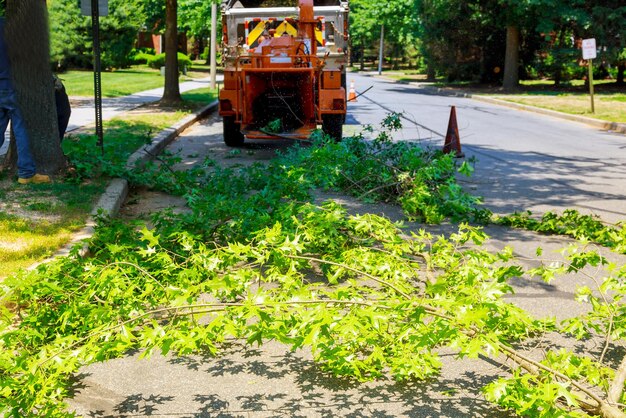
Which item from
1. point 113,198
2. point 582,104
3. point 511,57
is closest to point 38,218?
point 113,198

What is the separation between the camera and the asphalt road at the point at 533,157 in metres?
9.01

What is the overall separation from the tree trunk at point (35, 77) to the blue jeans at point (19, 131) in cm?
9

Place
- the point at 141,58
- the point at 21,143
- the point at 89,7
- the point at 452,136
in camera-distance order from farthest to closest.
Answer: the point at 141,58 → the point at 452,136 → the point at 89,7 → the point at 21,143

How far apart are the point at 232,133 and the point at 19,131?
5.59 metres

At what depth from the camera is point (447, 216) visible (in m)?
7.80

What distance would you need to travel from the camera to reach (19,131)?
8328 millimetres

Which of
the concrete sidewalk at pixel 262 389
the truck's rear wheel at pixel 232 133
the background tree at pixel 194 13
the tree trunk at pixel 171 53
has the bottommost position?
the concrete sidewalk at pixel 262 389

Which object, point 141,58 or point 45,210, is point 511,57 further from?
point 141,58

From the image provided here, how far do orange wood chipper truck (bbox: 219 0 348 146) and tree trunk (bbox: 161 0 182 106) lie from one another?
6432 mm

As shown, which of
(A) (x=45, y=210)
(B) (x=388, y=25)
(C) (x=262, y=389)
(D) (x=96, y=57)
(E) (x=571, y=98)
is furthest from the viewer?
(B) (x=388, y=25)

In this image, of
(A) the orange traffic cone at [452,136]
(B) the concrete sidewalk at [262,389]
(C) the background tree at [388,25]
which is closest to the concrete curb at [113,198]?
(B) the concrete sidewalk at [262,389]

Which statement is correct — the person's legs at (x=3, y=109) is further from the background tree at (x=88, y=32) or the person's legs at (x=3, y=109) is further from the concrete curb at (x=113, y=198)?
the background tree at (x=88, y=32)

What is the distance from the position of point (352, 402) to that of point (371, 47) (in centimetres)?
8088

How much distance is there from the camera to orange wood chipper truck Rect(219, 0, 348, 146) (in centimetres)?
1228
